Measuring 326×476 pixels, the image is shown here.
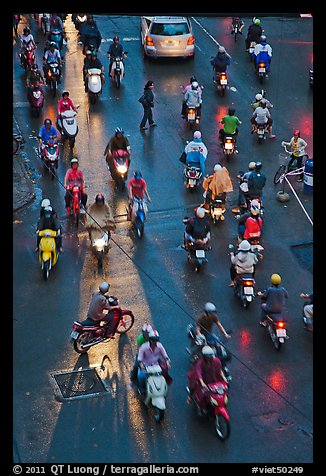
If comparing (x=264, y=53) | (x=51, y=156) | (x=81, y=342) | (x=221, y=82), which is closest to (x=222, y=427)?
(x=81, y=342)

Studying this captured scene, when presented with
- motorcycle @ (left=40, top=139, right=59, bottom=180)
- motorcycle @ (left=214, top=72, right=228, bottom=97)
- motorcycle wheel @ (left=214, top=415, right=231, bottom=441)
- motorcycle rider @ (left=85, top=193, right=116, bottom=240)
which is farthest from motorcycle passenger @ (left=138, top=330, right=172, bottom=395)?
motorcycle @ (left=214, top=72, right=228, bottom=97)

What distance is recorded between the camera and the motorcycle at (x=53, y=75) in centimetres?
3212

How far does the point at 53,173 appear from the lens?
2744cm

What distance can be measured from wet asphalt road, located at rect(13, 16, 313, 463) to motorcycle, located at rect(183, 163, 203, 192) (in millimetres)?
338

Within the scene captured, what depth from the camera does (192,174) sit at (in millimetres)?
26109

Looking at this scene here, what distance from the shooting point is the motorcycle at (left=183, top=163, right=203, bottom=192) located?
26094 millimetres

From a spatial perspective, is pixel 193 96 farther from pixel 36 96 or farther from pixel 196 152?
pixel 36 96

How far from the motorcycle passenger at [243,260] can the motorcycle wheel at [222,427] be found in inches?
180

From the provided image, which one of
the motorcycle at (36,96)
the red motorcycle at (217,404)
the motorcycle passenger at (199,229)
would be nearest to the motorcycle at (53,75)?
the motorcycle at (36,96)

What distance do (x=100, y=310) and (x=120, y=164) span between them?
7.41 meters

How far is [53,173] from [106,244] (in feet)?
16.0

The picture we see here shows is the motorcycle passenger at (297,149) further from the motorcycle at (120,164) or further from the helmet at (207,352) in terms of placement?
the helmet at (207,352)

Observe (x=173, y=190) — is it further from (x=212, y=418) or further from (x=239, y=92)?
(x=212, y=418)
